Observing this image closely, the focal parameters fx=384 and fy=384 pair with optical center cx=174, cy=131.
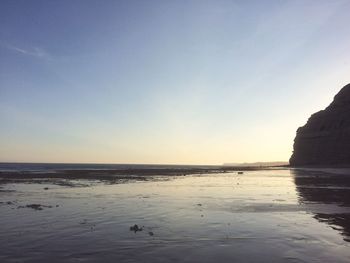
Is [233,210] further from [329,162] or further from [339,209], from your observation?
[329,162]

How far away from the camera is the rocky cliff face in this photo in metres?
112

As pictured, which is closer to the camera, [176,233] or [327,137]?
[176,233]

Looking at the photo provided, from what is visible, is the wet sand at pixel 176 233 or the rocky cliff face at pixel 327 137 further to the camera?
the rocky cliff face at pixel 327 137

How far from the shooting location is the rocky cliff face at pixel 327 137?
369ft

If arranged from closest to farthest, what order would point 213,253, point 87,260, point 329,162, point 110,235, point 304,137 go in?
1. point 87,260
2. point 213,253
3. point 110,235
4. point 329,162
5. point 304,137

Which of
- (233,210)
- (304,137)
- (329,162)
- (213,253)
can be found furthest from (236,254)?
(304,137)

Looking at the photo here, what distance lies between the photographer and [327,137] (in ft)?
399

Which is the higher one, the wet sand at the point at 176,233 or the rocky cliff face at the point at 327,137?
the rocky cliff face at the point at 327,137

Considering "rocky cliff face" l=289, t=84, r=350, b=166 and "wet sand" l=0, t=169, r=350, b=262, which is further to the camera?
"rocky cliff face" l=289, t=84, r=350, b=166

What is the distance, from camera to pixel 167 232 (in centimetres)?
1653

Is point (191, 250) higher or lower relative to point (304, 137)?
lower

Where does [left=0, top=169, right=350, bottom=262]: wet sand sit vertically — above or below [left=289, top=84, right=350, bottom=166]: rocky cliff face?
below

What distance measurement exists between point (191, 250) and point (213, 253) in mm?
848

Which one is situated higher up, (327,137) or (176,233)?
(327,137)
